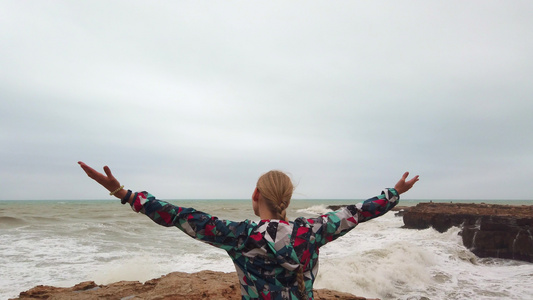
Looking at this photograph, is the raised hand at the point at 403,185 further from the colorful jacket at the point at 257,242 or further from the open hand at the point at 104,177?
the open hand at the point at 104,177

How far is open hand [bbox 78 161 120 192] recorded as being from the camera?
1831 millimetres

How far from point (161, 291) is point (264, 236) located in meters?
3.55

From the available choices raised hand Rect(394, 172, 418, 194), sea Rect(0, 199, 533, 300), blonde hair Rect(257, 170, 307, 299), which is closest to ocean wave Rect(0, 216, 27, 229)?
sea Rect(0, 199, 533, 300)

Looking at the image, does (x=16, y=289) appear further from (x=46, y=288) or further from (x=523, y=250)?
(x=523, y=250)

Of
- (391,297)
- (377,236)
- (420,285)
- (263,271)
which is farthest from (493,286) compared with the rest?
(377,236)

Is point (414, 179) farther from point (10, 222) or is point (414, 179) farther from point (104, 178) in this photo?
point (10, 222)

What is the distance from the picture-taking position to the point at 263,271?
179cm

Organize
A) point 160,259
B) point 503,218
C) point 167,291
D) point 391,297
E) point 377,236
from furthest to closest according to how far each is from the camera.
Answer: point 377,236 < point 503,218 < point 160,259 < point 391,297 < point 167,291

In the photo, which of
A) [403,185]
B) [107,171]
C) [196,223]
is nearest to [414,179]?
[403,185]

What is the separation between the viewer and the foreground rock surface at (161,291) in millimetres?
4445

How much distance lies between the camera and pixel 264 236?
1.76 metres

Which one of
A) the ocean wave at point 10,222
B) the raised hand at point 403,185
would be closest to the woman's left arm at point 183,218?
the raised hand at point 403,185

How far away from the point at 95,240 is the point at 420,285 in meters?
11.9

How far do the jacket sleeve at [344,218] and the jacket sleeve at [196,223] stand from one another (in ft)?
1.31
